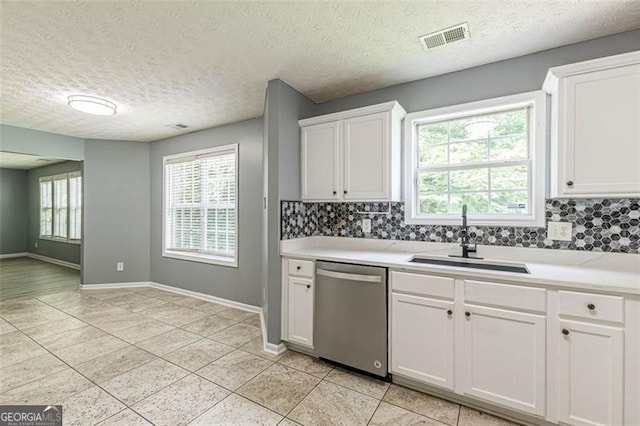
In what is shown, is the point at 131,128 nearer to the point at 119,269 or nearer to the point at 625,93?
the point at 119,269

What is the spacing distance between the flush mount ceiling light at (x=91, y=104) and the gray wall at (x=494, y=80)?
2.65 metres

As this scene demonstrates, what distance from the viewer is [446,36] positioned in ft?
6.31

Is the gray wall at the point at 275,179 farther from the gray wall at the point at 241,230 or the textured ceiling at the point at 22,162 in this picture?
the textured ceiling at the point at 22,162

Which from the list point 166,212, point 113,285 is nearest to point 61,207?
point 113,285

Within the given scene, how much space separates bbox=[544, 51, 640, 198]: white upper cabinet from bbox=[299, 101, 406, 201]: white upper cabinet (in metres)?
1.10

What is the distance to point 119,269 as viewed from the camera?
4.67 metres

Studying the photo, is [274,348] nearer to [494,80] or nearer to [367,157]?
[367,157]

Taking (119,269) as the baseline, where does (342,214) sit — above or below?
above

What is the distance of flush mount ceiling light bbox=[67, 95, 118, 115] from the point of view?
111 inches

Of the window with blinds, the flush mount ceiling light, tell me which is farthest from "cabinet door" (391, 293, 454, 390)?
the window with blinds

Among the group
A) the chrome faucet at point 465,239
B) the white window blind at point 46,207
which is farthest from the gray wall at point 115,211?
the chrome faucet at point 465,239

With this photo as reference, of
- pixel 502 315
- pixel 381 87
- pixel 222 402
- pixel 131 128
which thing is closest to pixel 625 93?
pixel 502 315

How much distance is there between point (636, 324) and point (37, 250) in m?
10.8

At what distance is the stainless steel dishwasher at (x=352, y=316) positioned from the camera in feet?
6.85
